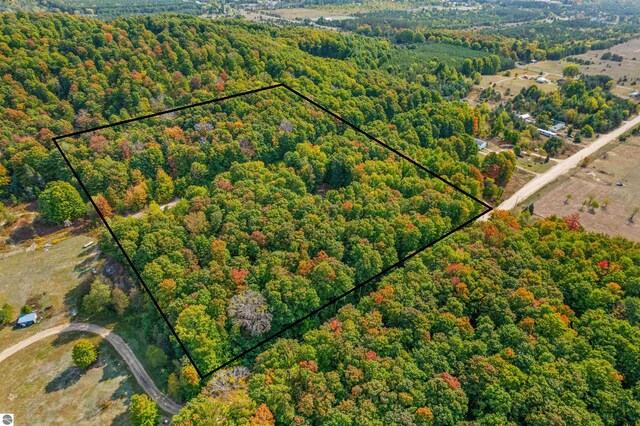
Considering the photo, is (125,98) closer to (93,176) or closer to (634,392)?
(93,176)

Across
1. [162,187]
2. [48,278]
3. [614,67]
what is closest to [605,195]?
[162,187]

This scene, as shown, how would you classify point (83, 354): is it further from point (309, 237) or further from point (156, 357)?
point (309, 237)

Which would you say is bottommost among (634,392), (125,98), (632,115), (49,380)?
(632,115)

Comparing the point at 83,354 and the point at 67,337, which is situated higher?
the point at 83,354

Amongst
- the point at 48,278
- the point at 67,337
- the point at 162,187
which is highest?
the point at 162,187

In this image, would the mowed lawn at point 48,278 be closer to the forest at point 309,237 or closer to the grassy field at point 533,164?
the forest at point 309,237

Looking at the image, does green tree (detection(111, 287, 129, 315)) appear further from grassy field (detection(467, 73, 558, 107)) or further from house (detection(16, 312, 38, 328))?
grassy field (detection(467, 73, 558, 107))

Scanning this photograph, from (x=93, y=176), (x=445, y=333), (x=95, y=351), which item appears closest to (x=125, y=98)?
(x=93, y=176)
